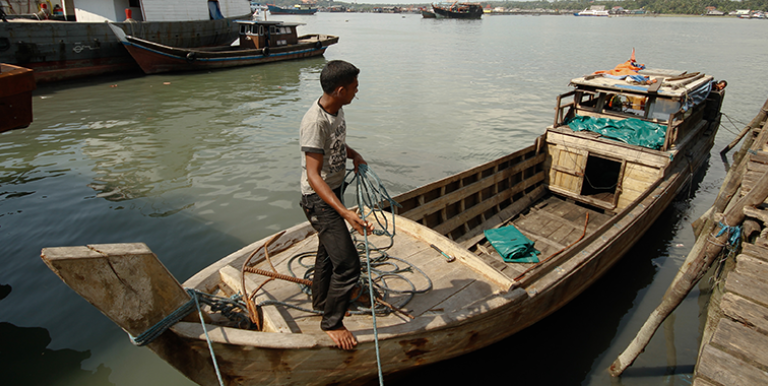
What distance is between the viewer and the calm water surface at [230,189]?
523cm

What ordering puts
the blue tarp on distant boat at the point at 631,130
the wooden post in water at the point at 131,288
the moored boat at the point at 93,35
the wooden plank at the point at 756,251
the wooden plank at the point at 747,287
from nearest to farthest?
the wooden post in water at the point at 131,288, the wooden plank at the point at 747,287, the wooden plank at the point at 756,251, the blue tarp on distant boat at the point at 631,130, the moored boat at the point at 93,35

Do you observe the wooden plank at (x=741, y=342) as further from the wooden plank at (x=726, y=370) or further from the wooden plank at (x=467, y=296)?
the wooden plank at (x=467, y=296)

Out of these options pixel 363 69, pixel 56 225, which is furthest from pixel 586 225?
pixel 363 69

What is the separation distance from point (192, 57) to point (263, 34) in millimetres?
5734

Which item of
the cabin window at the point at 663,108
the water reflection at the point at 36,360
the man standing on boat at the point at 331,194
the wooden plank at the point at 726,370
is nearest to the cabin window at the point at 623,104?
the cabin window at the point at 663,108

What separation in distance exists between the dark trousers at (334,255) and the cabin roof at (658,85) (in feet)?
23.1

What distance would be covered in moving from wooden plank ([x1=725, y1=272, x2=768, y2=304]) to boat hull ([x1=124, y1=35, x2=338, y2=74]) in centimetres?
2438

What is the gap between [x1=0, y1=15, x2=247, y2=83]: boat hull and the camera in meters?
18.1

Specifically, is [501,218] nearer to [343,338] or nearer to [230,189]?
[343,338]

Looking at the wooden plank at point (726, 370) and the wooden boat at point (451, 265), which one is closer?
the wooden boat at point (451, 265)

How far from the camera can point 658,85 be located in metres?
7.68

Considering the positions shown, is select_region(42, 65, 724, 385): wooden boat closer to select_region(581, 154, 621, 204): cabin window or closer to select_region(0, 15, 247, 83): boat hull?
select_region(581, 154, 621, 204): cabin window

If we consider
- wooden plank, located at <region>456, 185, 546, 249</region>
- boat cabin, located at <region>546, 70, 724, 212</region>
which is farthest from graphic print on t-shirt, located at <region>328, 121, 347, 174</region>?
boat cabin, located at <region>546, 70, 724, 212</region>

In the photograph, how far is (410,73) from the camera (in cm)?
2556
